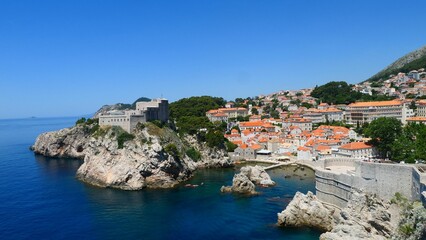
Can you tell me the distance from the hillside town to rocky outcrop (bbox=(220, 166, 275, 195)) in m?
10.9

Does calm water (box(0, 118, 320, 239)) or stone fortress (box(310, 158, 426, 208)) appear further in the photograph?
calm water (box(0, 118, 320, 239))

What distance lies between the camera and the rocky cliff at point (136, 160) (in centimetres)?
4172

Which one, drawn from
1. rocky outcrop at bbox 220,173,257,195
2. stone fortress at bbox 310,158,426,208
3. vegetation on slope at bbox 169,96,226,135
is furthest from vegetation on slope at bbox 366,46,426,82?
stone fortress at bbox 310,158,426,208

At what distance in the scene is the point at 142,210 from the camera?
3231 cm

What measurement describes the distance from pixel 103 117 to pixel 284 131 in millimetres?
36869

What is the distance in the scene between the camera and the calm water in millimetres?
26312

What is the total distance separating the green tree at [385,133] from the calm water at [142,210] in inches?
365

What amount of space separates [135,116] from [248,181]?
19.8 m

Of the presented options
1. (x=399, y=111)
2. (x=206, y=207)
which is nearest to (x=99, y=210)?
(x=206, y=207)

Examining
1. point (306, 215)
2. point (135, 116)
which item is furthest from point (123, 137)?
point (306, 215)

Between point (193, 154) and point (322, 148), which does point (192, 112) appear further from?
point (322, 148)

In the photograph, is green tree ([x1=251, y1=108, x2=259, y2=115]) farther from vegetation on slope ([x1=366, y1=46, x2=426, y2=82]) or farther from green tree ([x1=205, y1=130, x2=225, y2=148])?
vegetation on slope ([x1=366, y1=46, x2=426, y2=82])

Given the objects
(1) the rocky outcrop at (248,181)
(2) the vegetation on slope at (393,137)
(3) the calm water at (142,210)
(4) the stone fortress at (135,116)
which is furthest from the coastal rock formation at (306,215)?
(4) the stone fortress at (135,116)

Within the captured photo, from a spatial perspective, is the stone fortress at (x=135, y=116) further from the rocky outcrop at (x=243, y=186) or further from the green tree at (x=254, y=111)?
the green tree at (x=254, y=111)
